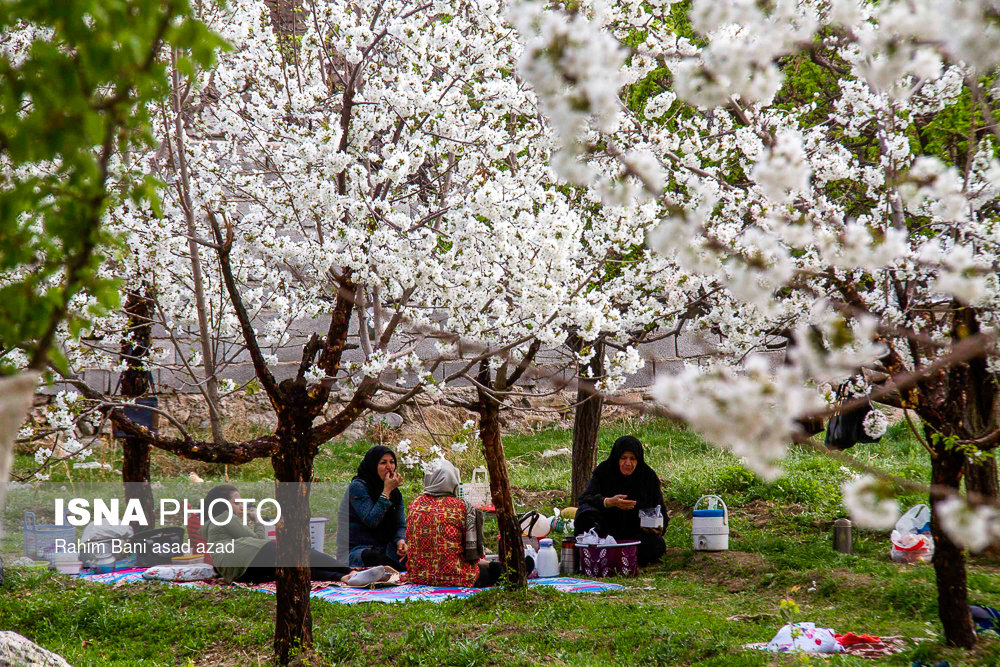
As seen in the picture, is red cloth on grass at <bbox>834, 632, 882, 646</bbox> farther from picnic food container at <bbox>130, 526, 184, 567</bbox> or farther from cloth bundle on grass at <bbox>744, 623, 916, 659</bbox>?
picnic food container at <bbox>130, 526, 184, 567</bbox>

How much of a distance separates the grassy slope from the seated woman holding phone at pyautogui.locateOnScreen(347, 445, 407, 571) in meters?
1.42

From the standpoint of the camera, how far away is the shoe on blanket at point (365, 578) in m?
7.69

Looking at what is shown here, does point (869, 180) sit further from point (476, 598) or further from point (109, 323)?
point (109, 323)

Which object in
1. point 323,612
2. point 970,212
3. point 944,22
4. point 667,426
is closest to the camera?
point 944,22

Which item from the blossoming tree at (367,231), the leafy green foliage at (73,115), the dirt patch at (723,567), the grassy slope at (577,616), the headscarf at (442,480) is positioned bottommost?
the grassy slope at (577,616)

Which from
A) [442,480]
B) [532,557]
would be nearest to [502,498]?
[442,480]

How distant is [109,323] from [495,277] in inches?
147

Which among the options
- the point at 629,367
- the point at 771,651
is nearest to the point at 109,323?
the point at 629,367

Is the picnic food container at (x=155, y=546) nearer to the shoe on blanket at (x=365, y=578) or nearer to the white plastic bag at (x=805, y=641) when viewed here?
the shoe on blanket at (x=365, y=578)

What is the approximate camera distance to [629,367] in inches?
228

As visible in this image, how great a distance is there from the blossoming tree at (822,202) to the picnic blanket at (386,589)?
226cm

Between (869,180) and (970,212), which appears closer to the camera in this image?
(970,212)

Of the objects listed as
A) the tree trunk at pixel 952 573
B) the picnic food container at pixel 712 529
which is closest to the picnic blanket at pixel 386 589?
the picnic food container at pixel 712 529

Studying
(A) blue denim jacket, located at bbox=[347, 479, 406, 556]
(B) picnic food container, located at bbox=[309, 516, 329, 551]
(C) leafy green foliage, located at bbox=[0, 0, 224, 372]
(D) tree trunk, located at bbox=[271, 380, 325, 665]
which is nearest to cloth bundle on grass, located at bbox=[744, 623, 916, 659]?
(D) tree trunk, located at bbox=[271, 380, 325, 665]
